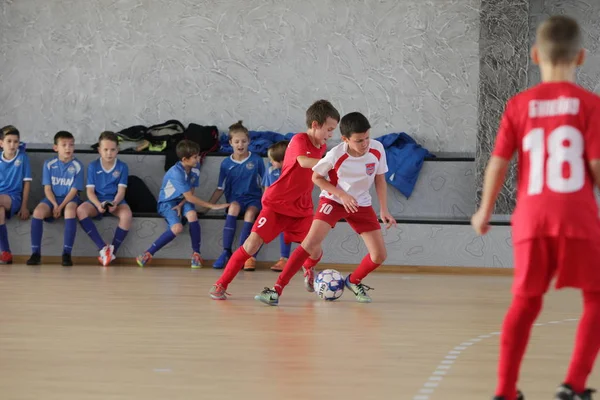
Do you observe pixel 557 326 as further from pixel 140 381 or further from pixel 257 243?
pixel 140 381

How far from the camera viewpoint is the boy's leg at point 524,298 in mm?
2299

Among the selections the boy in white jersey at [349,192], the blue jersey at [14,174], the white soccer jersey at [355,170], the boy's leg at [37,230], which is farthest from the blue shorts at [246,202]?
the white soccer jersey at [355,170]

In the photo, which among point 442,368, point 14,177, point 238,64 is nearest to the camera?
point 442,368

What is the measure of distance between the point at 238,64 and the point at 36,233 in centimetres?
259

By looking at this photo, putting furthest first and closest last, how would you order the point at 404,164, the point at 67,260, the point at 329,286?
the point at 404,164 → the point at 67,260 → the point at 329,286

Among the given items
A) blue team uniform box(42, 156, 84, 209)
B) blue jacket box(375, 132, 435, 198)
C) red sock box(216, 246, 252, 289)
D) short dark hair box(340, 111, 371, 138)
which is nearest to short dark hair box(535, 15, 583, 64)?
short dark hair box(340, 111, 371, 138)

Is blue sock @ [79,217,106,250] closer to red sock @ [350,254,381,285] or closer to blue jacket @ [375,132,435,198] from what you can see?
blue jacket @ [375,132,435,198]

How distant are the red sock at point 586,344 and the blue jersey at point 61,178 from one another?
6.25 m

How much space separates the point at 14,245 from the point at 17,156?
2.61ft

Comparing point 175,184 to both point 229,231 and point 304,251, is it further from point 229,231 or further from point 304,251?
point 304,251

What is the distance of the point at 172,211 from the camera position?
7.80m

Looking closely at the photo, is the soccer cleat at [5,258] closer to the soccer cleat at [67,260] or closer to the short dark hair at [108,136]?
the soccer cleat at [67,260]

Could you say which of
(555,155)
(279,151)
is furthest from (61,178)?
(555,155)

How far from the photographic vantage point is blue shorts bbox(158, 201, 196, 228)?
7773 mm
